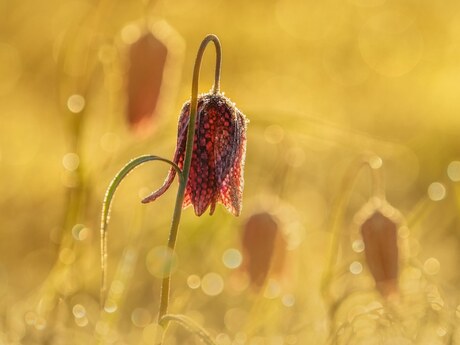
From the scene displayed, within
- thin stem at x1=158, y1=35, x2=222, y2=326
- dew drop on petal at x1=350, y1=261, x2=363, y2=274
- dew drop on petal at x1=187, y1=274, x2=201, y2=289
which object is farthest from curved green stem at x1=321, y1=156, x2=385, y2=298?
thin stem at x1=158, y1=35, x2=222, y2=326

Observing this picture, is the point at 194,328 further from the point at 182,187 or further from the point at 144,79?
the point at 144,79

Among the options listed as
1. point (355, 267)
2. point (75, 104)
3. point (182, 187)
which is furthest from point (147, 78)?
point (182, 187)

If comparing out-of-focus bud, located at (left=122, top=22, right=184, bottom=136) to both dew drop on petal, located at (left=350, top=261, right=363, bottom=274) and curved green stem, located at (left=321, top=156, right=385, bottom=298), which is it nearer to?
curved green stem, located at (left=321, top=156, right=385, bottom=298)

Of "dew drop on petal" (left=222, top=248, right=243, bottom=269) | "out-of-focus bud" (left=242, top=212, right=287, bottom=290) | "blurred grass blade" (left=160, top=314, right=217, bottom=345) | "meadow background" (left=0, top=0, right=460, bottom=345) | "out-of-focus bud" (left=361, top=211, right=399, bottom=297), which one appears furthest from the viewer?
"dew drop on petal" (left=222, top=248, right=243, bottom=269)

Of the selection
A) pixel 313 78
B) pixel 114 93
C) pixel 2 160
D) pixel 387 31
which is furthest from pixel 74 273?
pixel 387 31

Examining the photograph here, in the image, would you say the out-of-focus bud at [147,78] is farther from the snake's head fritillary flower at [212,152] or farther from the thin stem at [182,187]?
the thin stem at [182,187]

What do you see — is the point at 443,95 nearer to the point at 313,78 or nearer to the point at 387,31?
the point at 313,78
